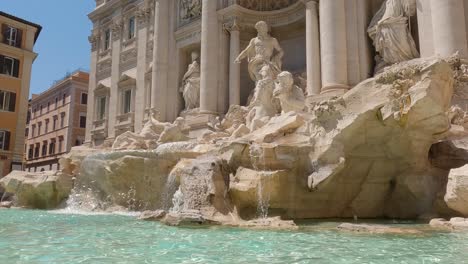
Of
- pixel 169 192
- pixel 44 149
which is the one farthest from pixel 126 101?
pixel 44 149

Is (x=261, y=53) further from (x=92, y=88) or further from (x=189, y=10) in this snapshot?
(x=92, y=88)

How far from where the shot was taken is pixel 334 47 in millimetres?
13547

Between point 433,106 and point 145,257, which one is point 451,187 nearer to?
point 433,106

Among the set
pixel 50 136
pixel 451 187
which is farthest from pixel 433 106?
pixel 50 136

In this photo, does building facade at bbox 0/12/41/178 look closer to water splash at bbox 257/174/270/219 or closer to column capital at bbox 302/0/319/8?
column capital at bbox 302/0/319/8

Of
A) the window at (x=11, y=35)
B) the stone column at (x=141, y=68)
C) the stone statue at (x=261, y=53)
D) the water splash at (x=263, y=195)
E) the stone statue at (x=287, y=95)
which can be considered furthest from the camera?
the window at (x=11, y=35)

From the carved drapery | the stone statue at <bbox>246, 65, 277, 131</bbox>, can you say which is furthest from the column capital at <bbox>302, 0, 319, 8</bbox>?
the carved drapery

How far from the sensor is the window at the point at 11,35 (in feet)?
89.4

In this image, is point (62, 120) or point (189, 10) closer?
point (189, 10)

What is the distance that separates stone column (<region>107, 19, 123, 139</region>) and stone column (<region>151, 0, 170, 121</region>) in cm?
495

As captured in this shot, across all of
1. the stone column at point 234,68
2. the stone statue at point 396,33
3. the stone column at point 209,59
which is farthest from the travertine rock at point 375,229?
the stone column at point 209,59

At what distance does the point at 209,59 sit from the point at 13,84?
1595 cm

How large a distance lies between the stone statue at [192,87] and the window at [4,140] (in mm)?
13415

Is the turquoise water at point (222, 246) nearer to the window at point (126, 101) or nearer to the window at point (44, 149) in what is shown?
the window at point (126, 101)
